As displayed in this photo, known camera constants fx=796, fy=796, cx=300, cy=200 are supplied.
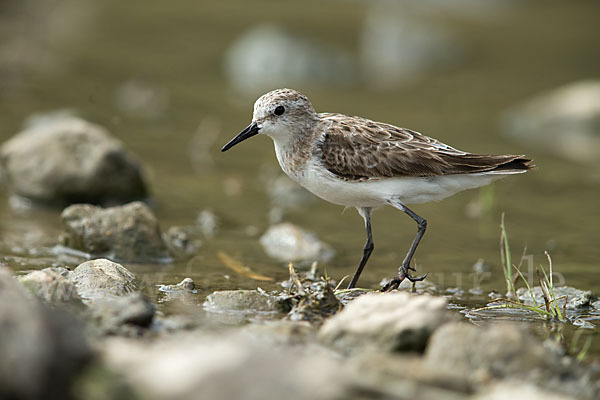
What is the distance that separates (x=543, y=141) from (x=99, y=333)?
1102 cm

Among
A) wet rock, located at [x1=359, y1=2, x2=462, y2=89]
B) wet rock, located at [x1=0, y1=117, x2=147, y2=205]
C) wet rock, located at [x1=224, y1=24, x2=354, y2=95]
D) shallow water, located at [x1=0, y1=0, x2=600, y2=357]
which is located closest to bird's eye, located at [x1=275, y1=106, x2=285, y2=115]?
shallow water, located at [x1=0, y1=0, x2=600, y2=357]

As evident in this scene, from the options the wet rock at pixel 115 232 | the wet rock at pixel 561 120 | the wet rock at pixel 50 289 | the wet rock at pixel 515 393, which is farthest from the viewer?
the wet rock at pixel 561 120

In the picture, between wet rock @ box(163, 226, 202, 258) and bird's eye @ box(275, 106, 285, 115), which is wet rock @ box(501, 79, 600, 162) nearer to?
wet rock @ box(163, 226, 202, 258)

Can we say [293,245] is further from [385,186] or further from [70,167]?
[70,167]

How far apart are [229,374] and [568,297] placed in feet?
13.5

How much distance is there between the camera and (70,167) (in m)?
9.30

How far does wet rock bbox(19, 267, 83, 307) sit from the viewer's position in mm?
5461

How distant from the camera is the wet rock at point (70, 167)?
930 cm

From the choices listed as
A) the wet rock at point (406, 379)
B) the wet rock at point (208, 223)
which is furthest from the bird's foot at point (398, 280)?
the wet rock at point (208, 223)

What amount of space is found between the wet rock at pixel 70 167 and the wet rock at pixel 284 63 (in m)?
8.22

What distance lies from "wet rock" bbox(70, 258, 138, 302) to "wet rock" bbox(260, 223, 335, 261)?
2.17m

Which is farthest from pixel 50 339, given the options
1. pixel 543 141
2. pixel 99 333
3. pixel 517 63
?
pixel 517 63

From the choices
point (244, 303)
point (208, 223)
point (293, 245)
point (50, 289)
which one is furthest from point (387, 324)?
point (208, 223)

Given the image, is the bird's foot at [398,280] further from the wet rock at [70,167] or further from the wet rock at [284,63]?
the wet rock at [284,63]
